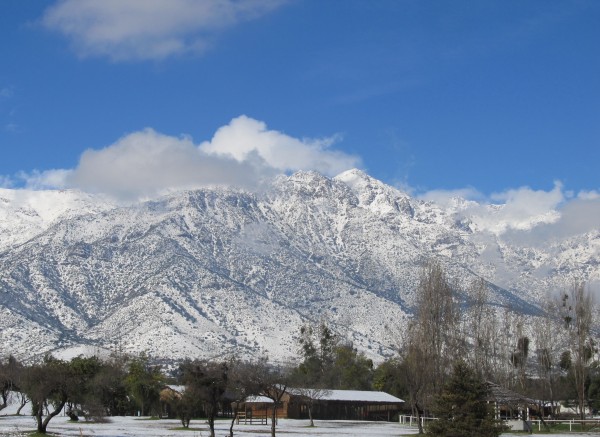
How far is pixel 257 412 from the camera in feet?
383

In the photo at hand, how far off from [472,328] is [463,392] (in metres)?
48.5

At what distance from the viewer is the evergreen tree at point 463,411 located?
164 feet

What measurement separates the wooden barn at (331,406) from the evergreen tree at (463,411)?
202 ft

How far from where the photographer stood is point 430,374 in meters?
78.7

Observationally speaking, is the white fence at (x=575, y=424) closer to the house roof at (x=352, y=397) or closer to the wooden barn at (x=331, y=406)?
the wooden barn at (x=331, y=406)

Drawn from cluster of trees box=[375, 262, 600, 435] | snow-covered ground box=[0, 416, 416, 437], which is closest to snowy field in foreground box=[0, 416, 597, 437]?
snow-covered ground box=[0, 416, 416, 437]

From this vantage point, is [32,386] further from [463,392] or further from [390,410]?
[390,410]

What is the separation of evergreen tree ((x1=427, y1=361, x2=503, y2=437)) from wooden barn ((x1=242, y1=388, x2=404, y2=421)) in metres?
61.5

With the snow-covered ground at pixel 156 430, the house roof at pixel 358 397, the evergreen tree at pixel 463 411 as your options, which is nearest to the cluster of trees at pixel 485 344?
the snow-covered ground at pixel 156 430

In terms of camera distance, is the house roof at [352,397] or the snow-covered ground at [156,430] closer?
the snow-covered ground at [156,430]

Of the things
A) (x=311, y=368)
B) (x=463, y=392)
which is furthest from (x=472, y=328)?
(x=311, y=368)

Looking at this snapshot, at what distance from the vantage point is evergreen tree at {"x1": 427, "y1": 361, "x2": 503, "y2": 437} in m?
50.0

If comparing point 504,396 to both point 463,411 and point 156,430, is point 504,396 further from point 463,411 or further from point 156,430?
point 463,411

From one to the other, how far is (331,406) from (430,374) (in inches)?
1750
